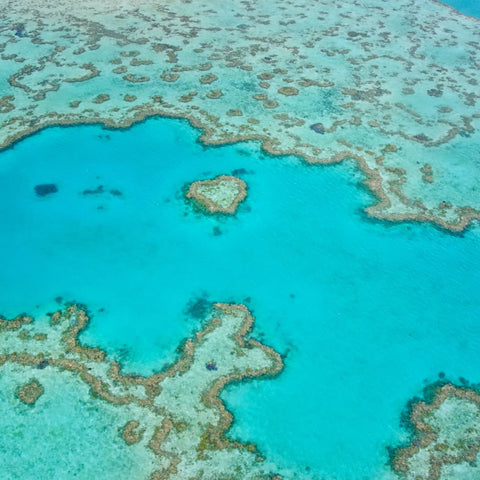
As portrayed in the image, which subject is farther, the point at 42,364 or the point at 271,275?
the point at 271,275

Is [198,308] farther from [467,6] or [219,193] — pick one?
[467,6]

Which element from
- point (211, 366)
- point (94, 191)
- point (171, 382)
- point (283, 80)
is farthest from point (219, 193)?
point (283, 80)

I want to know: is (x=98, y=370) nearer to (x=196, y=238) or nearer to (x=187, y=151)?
(x=196, y=238)

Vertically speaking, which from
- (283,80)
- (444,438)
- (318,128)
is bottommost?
(444,438)

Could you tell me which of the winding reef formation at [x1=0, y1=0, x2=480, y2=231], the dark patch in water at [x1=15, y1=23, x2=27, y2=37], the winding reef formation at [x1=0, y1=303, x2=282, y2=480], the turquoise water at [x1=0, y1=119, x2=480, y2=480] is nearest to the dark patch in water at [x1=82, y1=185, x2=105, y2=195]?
the turquoise water at [x1=0, y1=119, x2=480, y2=480]

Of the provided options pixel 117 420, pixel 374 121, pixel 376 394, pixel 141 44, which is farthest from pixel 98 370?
pixel 141 44

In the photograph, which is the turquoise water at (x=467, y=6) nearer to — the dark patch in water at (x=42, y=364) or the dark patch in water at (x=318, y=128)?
the dark patch in water at (x=318, y=128)

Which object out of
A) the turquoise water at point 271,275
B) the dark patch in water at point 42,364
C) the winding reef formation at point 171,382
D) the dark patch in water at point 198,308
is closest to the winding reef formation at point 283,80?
the turquoise water at point 271,275
